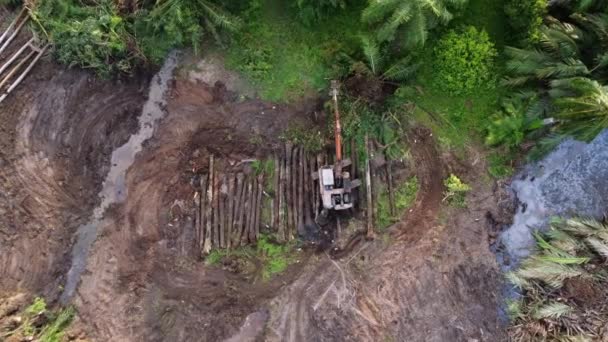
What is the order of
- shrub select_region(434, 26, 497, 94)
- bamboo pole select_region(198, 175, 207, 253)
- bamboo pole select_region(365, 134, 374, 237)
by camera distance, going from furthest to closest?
bamboo pole select_region(198, 175, 207, 253), bamboo pole select_region(365, 134, 374, 237), shrub select_region(434, 26, 497, 94)

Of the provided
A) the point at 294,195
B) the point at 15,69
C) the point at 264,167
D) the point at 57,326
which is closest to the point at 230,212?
the point at 264,167

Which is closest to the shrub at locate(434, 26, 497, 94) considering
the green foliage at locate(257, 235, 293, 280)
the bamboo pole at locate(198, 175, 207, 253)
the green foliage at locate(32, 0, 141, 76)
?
the green foliage at locate(257, 235, 293, 280)

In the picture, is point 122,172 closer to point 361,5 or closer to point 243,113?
point 243,113

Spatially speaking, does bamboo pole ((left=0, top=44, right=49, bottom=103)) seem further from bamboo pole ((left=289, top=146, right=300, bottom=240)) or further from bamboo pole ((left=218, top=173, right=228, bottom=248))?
bamboo pole ((left=289, top=146, right=300, bottom=240))

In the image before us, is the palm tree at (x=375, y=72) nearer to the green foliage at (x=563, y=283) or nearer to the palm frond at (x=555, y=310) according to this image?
the green foliage at (x=563, y=283)

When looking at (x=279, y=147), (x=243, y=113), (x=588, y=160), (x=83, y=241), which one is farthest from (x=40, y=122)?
(x=588, y=160)

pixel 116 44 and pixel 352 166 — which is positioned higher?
pixel 116 44

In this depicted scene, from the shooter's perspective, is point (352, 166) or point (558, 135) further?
point (352, 166)
